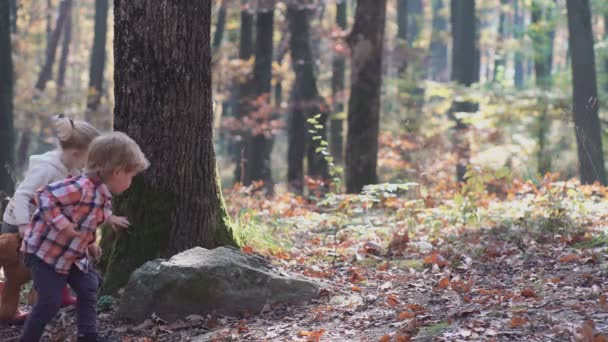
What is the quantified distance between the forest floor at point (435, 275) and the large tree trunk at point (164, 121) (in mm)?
701

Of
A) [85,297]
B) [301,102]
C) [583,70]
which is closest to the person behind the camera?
[85,297]

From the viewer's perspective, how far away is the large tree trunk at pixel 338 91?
20266 millimetres

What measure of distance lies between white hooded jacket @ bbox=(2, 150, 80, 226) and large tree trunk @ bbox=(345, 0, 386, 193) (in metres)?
7.66

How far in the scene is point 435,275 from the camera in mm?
6074

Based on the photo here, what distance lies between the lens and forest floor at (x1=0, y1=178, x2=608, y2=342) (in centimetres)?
426

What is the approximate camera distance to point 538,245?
267 inches

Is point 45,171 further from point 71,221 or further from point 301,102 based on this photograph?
point 301,102

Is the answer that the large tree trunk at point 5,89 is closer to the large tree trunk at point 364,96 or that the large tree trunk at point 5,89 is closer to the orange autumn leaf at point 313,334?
the large tree trunk at point 364,96

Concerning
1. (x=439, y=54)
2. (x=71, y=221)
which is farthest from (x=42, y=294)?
(x=439, y=54)

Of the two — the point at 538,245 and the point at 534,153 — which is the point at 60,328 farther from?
the point at 534,153

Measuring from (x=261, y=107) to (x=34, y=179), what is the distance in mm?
13574

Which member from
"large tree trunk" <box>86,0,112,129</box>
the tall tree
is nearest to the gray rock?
"large tree trunk" <box>86,0,112,129</box>

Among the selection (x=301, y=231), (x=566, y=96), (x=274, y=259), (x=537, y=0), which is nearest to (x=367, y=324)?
(x=274, y=259)

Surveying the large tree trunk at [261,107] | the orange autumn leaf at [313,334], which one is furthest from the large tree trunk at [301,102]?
the orange autumn leaf at [313,334]
